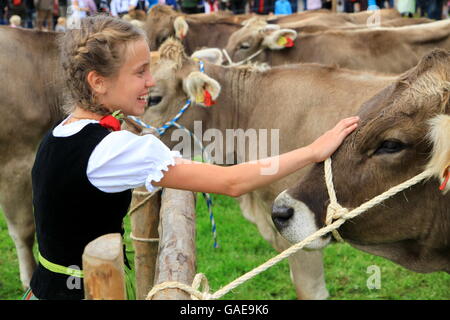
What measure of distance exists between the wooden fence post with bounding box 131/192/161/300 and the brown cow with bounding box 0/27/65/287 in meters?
1.89

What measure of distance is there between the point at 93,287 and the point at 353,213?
1.09 metres

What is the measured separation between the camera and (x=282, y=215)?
2.26 metres

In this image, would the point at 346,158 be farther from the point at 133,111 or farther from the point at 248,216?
the point at 248,216

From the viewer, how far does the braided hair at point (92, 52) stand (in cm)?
191

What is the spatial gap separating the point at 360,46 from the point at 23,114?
3.79m

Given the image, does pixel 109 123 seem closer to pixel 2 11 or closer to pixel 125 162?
pixel 125 162

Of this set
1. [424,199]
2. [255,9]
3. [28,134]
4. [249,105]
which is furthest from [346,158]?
[255,9]

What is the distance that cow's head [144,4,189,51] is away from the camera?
949 centimetres

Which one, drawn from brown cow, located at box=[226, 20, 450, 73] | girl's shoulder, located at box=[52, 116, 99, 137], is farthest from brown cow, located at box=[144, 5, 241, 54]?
girl's shoulder, located at box=[52, 116, 99, 137]

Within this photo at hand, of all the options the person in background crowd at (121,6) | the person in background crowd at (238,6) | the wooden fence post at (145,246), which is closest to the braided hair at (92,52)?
the wooden fence post at (145,246)

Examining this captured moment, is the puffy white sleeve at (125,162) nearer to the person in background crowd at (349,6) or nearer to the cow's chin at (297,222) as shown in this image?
the cow's chin at (297,222)

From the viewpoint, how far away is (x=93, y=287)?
1.35 m

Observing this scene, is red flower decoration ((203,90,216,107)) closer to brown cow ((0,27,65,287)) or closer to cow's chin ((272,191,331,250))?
brown cow ((0,27,65,287))

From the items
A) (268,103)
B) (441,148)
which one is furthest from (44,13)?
(441,148)
